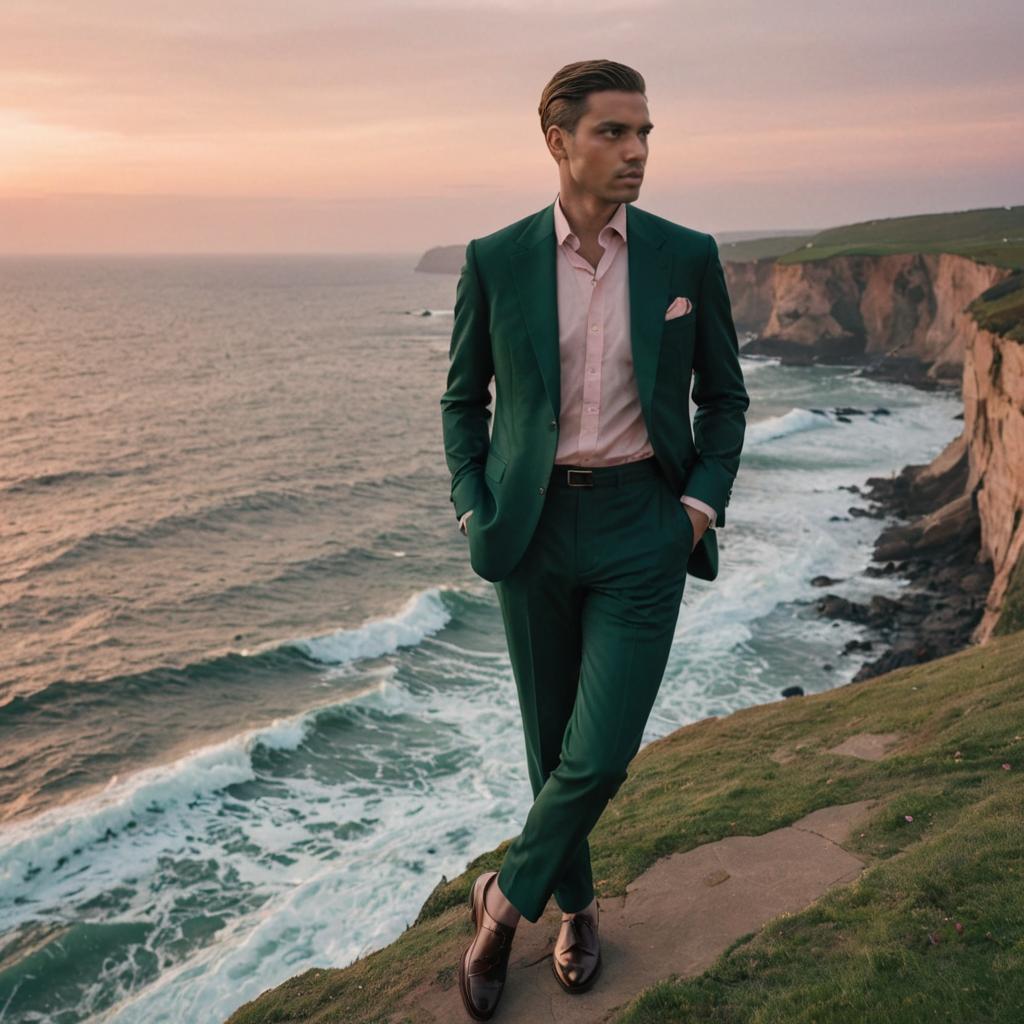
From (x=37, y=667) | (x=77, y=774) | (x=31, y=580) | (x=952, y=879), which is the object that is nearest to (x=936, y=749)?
(x=952, y=879)

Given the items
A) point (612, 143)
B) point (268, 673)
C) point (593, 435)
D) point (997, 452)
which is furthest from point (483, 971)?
point (997, 452)

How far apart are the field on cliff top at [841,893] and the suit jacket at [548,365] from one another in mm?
1730

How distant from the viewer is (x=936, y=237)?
7756cm

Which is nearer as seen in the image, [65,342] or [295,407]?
[295,407]

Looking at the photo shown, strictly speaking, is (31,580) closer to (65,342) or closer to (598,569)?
(598,569)

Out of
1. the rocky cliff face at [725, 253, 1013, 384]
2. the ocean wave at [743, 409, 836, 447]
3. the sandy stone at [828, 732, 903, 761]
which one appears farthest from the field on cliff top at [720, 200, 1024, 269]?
the sandy stone at [828, 732, 903, 761]

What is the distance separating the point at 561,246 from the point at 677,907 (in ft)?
11.1

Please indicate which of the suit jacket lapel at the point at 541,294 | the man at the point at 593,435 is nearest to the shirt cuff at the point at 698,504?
the man at the point at 593,435

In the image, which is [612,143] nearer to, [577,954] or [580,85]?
[580,85]

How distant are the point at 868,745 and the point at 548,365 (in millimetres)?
6040

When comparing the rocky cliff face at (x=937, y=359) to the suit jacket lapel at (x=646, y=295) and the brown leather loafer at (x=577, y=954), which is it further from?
the suit jacket lapel at (x=646, y=295)

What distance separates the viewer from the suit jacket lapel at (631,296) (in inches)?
151

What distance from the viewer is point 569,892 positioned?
4613mm

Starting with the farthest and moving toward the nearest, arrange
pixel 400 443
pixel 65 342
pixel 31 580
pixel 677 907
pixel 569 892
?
pixel 65 342, pixel 400 443, pixel 31 580, pixel 677 907, pixel 569 892
